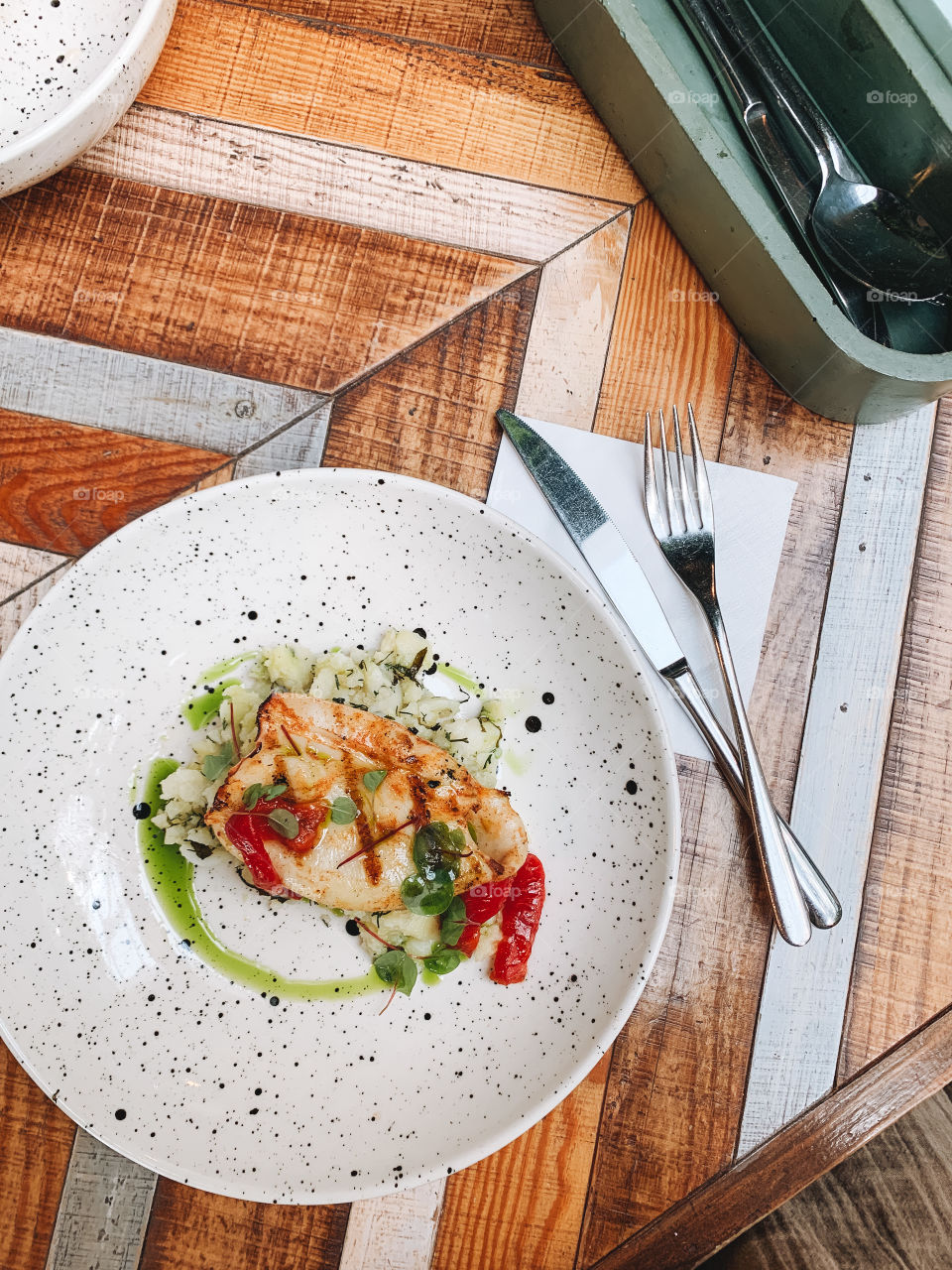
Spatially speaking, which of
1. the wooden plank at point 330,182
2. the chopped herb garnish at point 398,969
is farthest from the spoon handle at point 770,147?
the chopped herb garnish at point 398,969

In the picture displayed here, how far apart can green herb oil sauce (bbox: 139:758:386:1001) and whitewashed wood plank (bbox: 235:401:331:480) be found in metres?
0.72

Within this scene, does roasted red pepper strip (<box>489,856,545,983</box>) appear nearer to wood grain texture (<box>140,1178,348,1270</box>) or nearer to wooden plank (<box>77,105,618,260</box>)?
wood grain texture (<box>140,1178,348,1270</box>)

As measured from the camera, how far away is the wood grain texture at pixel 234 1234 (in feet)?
6.47

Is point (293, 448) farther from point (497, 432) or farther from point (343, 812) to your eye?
point (343, 812)

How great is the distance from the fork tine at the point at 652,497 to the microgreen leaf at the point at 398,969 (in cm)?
113

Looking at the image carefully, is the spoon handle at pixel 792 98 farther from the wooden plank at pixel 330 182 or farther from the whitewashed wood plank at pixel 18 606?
the whitewashed wood plank at pixel 18 606

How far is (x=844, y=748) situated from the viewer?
2.12m

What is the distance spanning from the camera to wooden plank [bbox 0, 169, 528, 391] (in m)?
2.09

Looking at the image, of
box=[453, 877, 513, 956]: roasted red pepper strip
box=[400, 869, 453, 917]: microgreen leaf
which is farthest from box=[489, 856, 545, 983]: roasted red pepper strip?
box=[400, 869, 453, 917]: microgreen leaf

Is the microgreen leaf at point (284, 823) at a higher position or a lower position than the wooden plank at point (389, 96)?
lower

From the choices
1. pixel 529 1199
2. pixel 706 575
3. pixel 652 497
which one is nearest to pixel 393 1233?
pixel 529 1199

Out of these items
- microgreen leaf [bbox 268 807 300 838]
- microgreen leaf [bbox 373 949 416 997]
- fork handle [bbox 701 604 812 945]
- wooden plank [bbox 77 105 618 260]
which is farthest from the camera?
wooden plank [bbox 77 105 618 260]

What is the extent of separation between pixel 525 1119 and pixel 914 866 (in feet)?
3.62

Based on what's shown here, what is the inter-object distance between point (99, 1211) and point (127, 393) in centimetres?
188
